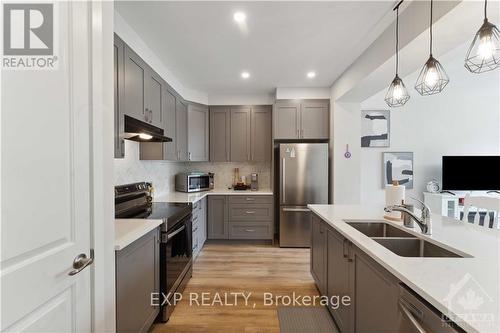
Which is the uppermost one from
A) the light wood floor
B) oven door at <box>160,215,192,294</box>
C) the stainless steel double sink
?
the stainless steel double sink

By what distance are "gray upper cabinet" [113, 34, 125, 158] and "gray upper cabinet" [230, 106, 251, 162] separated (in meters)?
2.47

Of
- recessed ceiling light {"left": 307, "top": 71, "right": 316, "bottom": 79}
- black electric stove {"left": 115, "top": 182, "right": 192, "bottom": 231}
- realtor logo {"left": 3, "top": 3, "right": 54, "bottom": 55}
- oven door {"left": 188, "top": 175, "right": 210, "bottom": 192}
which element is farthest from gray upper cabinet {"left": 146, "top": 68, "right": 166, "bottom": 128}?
recessed ceiling light {"left": 307, "top": 71, "right": 316, "bottom": 79}

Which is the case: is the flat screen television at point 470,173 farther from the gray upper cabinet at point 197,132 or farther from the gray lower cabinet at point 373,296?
the gray upper cabinet at point 197,132

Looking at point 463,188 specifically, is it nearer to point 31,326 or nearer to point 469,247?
point 469,247

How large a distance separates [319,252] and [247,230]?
1746 mm

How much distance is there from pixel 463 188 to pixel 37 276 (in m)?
5.59

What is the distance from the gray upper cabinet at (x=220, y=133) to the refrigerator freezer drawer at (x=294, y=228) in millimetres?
1444

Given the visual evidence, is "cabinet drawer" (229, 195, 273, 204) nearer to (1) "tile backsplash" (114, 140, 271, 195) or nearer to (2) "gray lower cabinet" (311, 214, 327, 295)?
(1) "tile backsplash" (114, 140, 271, 195)

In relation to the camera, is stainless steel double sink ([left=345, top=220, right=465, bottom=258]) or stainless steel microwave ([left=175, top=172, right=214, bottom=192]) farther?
stainless steel microwave ([left=175, top=172, right=214, bottom=192])

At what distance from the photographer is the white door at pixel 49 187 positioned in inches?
29.2

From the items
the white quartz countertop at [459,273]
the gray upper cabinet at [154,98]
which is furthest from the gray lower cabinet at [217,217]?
the white quartz countertop at [459,273]

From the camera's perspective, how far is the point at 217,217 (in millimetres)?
3896

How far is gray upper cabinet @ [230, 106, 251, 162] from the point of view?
4.20 metres

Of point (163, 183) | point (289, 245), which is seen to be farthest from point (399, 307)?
point (163, 183)
